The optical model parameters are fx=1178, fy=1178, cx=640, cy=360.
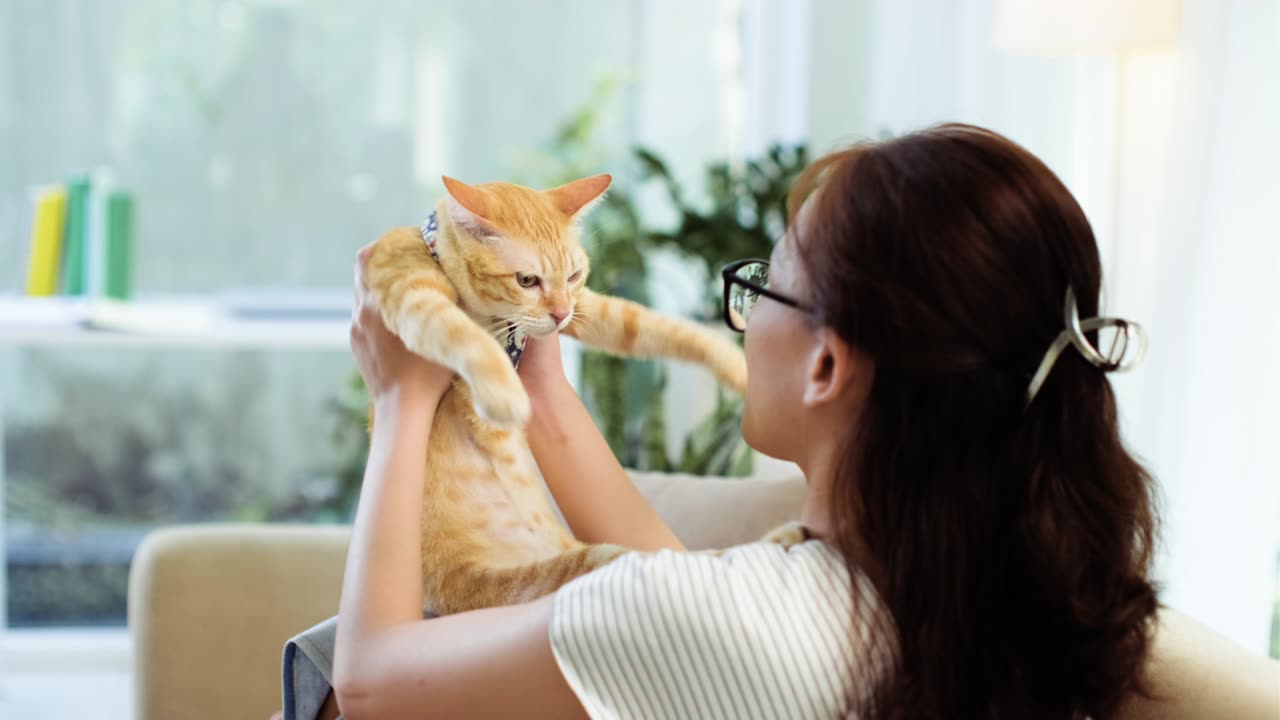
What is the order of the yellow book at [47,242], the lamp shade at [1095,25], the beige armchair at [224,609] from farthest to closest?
the yellow book at [47,242], the lamp shade at [1095,25], the beige armchair at [224,609]

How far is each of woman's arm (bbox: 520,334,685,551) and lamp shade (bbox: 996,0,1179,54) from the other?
49.6 inches

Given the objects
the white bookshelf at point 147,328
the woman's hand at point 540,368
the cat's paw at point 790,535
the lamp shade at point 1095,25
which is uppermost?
the lamp shade at point 1095,25

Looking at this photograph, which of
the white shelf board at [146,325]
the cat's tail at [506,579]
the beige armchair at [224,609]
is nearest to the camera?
the cat's tail at [506,579]

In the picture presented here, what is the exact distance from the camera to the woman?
807mm

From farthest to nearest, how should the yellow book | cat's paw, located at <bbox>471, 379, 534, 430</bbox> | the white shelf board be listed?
the yellow book, the white shelf board, cat's paw, located at <bbox>471, 379, 534, 430</bbox>

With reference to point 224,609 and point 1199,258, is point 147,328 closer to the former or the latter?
point 224,609

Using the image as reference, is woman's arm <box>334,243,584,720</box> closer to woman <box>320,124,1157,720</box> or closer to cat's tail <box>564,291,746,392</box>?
woman <box>320,124,1157,720</box>

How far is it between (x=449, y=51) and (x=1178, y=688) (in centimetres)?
282

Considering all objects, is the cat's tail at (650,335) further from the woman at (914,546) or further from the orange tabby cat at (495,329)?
the woman at (914,546)

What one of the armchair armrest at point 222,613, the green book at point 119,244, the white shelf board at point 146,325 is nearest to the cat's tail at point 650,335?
the armchair armrest at point 222,613

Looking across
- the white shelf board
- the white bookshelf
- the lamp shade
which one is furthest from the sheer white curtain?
the white shelf board

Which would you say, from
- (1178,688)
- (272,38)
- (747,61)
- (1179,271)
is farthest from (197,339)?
(1178,688)

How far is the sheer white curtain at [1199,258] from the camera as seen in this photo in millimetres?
1750

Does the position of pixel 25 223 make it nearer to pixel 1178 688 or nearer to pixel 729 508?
pixel 729 508
